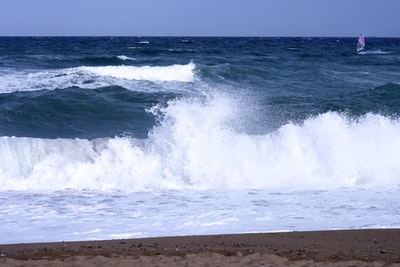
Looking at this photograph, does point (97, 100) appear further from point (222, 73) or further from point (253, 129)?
point (222, 73)

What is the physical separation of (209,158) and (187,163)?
0.47 meters

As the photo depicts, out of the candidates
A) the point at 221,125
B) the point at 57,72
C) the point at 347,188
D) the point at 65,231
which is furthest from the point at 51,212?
the point at 57,72

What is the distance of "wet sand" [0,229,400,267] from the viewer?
5.27 metres

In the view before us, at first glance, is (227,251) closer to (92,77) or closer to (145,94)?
(145,94)

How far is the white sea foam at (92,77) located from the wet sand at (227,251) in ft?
42.9

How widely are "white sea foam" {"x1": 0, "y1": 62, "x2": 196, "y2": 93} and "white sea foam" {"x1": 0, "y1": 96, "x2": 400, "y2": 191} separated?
813 centimetres

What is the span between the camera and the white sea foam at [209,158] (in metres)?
9.59

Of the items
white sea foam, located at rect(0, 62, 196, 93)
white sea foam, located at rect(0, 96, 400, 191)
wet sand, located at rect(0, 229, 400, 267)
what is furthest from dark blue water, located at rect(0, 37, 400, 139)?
wet sand, located at rect(0, 229, 400, 267)

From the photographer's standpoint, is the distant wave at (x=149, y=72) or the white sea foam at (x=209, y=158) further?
the distant wave at (x=149, y=72)

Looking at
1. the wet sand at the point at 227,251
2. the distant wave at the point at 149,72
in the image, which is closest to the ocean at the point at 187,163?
the wet sand at the point at 227,251

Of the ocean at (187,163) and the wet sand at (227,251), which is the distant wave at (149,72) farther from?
the wet sand at (227,251)

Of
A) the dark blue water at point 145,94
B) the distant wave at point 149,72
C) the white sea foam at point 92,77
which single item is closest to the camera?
the dark blue water at point 145,94

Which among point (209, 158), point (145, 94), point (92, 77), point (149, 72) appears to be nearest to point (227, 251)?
point (209, 158)

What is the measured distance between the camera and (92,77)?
21547 mm
